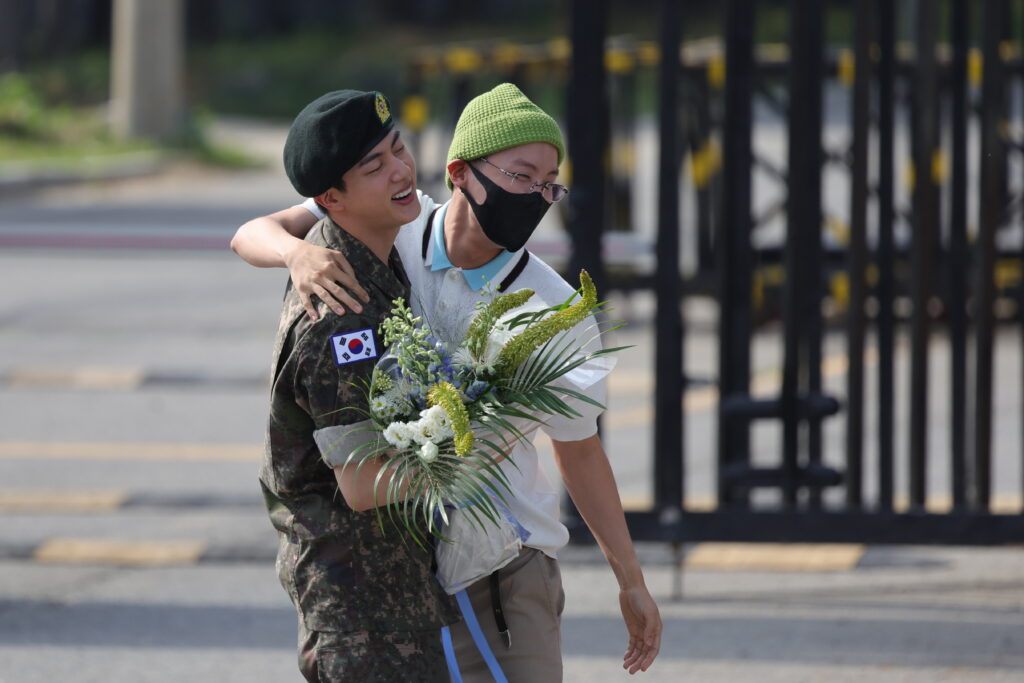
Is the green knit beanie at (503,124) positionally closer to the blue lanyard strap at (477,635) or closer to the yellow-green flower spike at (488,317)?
the yellow-green flower spike at (488,317)

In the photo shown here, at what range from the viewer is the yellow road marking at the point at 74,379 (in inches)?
356

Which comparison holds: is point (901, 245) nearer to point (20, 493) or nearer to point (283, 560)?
point (20, 493)

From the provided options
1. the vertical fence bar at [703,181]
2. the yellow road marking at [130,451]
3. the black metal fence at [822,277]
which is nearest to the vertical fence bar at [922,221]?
the black metal fence at [822,277]

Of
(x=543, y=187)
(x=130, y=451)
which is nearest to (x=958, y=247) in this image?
(x=543, y=187)

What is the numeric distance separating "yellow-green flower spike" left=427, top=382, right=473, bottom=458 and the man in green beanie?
0.75 feet

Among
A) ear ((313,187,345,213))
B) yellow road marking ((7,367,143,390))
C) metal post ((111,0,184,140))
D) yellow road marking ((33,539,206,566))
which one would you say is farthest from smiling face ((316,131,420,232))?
metal post ((111,0,184,140))

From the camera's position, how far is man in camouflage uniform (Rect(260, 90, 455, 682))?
8.77ft

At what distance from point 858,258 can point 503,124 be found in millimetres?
2728

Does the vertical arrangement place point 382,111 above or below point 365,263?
above

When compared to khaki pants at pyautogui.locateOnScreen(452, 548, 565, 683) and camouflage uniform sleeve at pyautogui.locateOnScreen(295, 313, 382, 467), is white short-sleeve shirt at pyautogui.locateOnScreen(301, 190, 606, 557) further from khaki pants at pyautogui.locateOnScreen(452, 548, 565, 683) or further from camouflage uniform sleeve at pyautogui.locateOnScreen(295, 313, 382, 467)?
camouflage uniform sleeve at pyautogui.locateOnScreen(295, 313, 382, 467)

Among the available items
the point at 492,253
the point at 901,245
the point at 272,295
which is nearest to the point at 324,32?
the point at 272,295

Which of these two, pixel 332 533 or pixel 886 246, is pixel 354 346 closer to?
pixel 332 533

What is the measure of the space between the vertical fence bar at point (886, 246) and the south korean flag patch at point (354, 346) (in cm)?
300

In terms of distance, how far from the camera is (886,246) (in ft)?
17.4
